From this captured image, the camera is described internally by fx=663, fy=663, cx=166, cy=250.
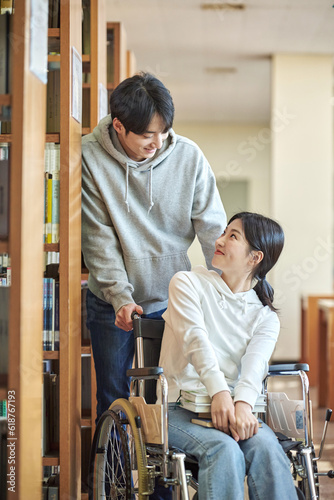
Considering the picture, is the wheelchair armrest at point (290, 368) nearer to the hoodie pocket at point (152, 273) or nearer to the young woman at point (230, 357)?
the young woman at point (230, 357)

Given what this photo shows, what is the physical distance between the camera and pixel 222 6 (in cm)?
490

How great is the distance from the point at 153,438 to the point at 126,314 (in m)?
0.41

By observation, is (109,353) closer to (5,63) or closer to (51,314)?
(51,314)

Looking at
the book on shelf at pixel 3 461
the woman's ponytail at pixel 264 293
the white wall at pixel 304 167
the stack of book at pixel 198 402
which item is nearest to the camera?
the stack of book at pixel 198 402

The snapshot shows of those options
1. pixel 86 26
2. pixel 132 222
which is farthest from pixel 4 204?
pixel 86 26

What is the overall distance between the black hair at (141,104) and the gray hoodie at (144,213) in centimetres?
13

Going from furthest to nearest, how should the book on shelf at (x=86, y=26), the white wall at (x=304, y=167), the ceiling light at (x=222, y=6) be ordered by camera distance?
the white wall at (x=304, y=167), the ceiling light at (x=222, y=6), the book on shelf at (x=86, y=26)

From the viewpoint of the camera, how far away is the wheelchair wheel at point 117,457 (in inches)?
61.6

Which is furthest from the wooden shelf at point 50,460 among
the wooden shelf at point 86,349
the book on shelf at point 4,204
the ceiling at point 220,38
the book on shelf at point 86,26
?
the ceiling at point 220,38

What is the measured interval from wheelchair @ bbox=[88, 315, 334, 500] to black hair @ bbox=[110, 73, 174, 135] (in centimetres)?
56

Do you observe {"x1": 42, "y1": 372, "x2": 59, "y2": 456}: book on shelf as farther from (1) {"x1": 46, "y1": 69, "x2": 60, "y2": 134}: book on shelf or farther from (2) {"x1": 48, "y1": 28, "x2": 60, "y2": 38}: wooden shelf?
(2) {"x1": 48, "y1": 28, "x2": 60, "y2": 38}: wooden shelf

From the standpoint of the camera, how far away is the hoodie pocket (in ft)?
6.61

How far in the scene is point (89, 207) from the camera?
6.77 ft

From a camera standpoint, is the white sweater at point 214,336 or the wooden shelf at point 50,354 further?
the wooden shelf at point 50,354
